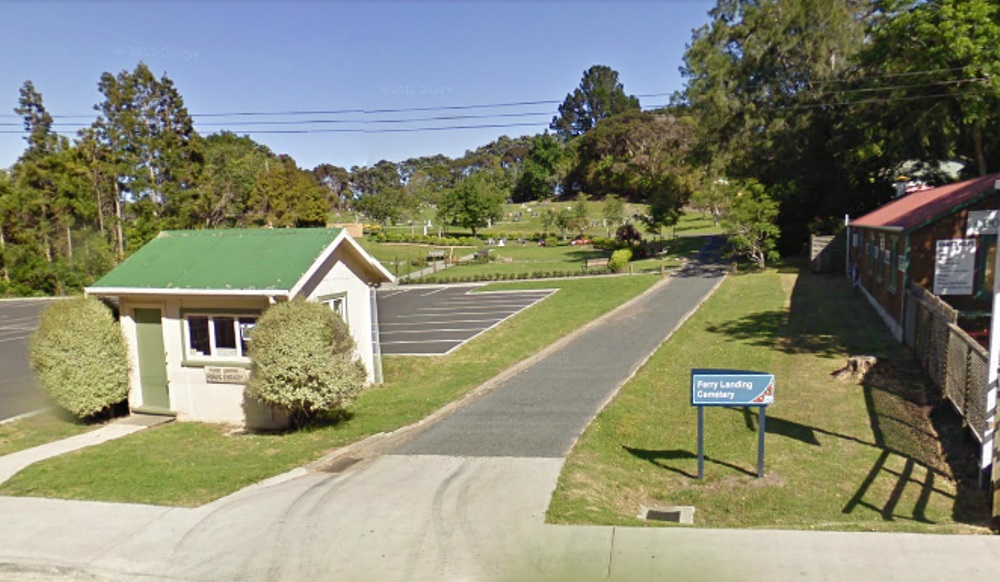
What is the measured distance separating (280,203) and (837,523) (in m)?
61.5

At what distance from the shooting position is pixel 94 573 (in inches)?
245

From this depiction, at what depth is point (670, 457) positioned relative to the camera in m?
9.52

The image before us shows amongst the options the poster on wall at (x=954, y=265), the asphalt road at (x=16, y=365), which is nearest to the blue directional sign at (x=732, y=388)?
the poster on wall at (x=954, y=265)

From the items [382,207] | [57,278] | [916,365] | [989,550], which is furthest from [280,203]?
[989,550]

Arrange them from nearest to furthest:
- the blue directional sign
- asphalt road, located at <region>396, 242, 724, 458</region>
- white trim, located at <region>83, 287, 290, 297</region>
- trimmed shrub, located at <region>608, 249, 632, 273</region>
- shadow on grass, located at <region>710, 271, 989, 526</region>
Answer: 1. shadow on grass, located at <region>710, 271, 989, 526</region>
2. the blue directional sign
3. asphalt road, located at <region>396, 242, 724, 458</region>
4. white trim, located at <region>83, 287, 290, 297</region>
5. trimmed shrub, located at <region>608, 249, 632, 273</region>

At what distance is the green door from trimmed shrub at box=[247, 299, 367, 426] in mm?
2864

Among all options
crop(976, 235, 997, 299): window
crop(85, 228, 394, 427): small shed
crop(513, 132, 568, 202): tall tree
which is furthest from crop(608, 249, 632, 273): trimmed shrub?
crop(513, 132, 568, 202): tall tree

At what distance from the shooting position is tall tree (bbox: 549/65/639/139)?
131250mm

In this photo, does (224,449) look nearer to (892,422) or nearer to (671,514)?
(671,514)

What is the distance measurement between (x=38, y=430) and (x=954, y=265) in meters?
20.3

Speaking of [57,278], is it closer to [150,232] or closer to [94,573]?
[150,232]

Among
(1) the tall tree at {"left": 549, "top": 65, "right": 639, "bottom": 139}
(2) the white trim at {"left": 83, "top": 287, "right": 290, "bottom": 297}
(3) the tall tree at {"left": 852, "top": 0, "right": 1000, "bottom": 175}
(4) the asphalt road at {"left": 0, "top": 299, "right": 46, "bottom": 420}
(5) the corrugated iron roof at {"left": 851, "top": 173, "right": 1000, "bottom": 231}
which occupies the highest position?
(1) the tall tree at {"left": 549, "top": 65, "right": 639, "bottom": 139}

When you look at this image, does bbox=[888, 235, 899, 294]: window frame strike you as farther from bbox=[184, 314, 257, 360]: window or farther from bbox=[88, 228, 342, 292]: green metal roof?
bbox=[184, 314, 257, 360]: window

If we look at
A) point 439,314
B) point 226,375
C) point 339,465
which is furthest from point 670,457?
point 439,314
